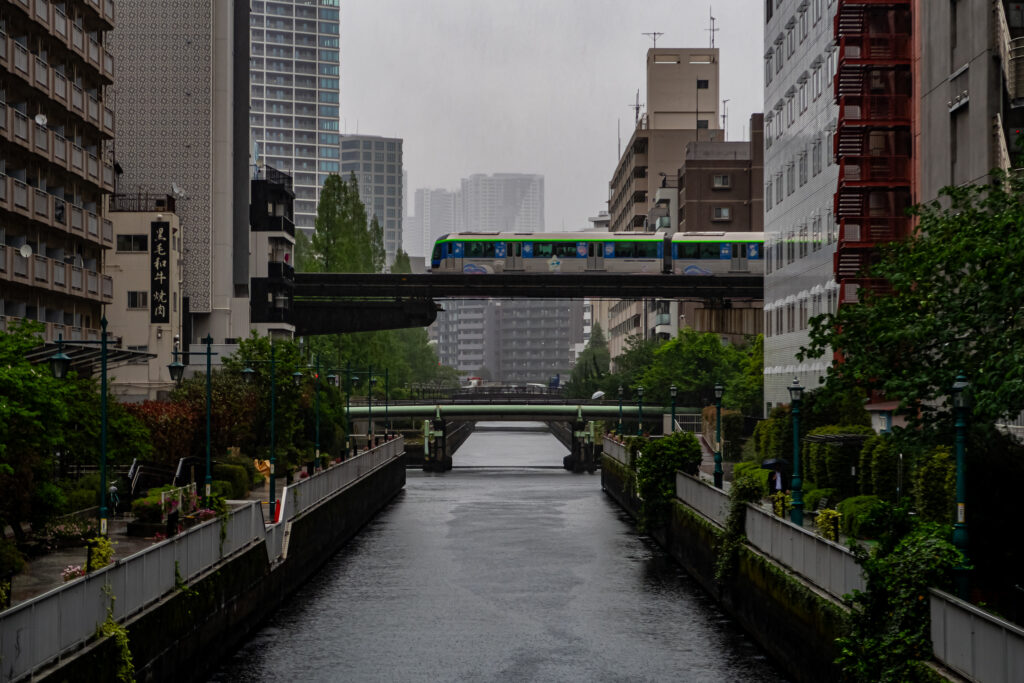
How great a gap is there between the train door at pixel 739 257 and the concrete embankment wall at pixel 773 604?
5066 cm

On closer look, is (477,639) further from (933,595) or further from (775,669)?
(933,595)

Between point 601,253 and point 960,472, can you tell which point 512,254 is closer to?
point 601,253

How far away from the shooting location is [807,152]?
208 feet

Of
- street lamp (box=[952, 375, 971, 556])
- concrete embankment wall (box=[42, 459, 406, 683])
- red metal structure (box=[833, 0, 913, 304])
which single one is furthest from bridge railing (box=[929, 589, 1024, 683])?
red metal structure (box=[833, 0, 913, 304])

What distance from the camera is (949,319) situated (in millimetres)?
28750

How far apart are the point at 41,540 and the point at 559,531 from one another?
35498mm

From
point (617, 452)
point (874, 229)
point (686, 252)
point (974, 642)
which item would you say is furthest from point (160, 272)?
point (974, 642)

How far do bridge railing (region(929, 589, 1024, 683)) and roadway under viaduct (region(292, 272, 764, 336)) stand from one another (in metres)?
76.2

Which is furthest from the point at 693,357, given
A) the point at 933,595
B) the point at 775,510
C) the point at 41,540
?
the point at 933,595


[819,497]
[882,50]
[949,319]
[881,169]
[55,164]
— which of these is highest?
[882,50]

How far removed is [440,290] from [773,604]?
68.9m

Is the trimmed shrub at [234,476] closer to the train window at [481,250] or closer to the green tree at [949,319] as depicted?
the green tree at [949,319]

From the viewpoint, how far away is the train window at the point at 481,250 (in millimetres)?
99000

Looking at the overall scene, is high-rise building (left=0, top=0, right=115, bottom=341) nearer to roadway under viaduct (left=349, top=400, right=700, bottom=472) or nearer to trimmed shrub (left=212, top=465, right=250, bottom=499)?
trimmed shrub (left=212, top=465, right=250, bottom=499)
